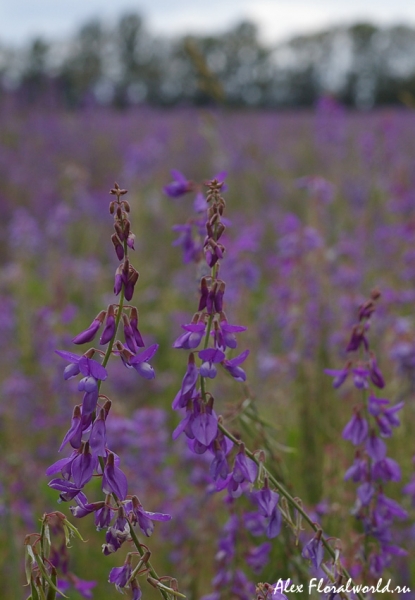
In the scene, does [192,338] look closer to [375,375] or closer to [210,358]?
[210,358]

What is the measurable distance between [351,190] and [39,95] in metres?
6.60

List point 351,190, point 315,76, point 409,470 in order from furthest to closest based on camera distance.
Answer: point 315,76 < point 351,190 < point 409,470

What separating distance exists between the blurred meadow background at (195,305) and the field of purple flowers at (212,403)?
0.5 inches

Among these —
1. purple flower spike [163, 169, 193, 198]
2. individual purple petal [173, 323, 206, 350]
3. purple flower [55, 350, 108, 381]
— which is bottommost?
purple flower [55, 350, 108, 381]

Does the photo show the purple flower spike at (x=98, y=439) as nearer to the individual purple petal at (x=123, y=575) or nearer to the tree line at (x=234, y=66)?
the individual purple petal at (x=123, y=575)

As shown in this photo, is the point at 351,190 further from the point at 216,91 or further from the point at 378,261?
the point at 216,91

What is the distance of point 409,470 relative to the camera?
7.20 ft

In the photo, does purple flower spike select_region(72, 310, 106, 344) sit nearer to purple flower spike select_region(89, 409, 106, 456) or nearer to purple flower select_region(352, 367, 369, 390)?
purple flower spike select_region(89, 409, 106, 456)

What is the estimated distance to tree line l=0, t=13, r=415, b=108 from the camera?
22.2m

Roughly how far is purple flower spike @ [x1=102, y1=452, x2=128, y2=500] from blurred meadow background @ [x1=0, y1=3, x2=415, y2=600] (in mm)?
354

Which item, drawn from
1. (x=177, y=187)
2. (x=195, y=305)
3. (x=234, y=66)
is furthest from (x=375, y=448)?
(x=234, y=66)

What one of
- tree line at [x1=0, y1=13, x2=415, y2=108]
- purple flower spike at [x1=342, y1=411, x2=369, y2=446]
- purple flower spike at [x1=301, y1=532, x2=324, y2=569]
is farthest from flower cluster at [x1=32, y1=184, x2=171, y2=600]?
tree line at [x1=0, y1=13, x2=415, y2=108]

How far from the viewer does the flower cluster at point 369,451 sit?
3.66 ft

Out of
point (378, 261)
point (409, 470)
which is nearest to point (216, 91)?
point (409, 470)
